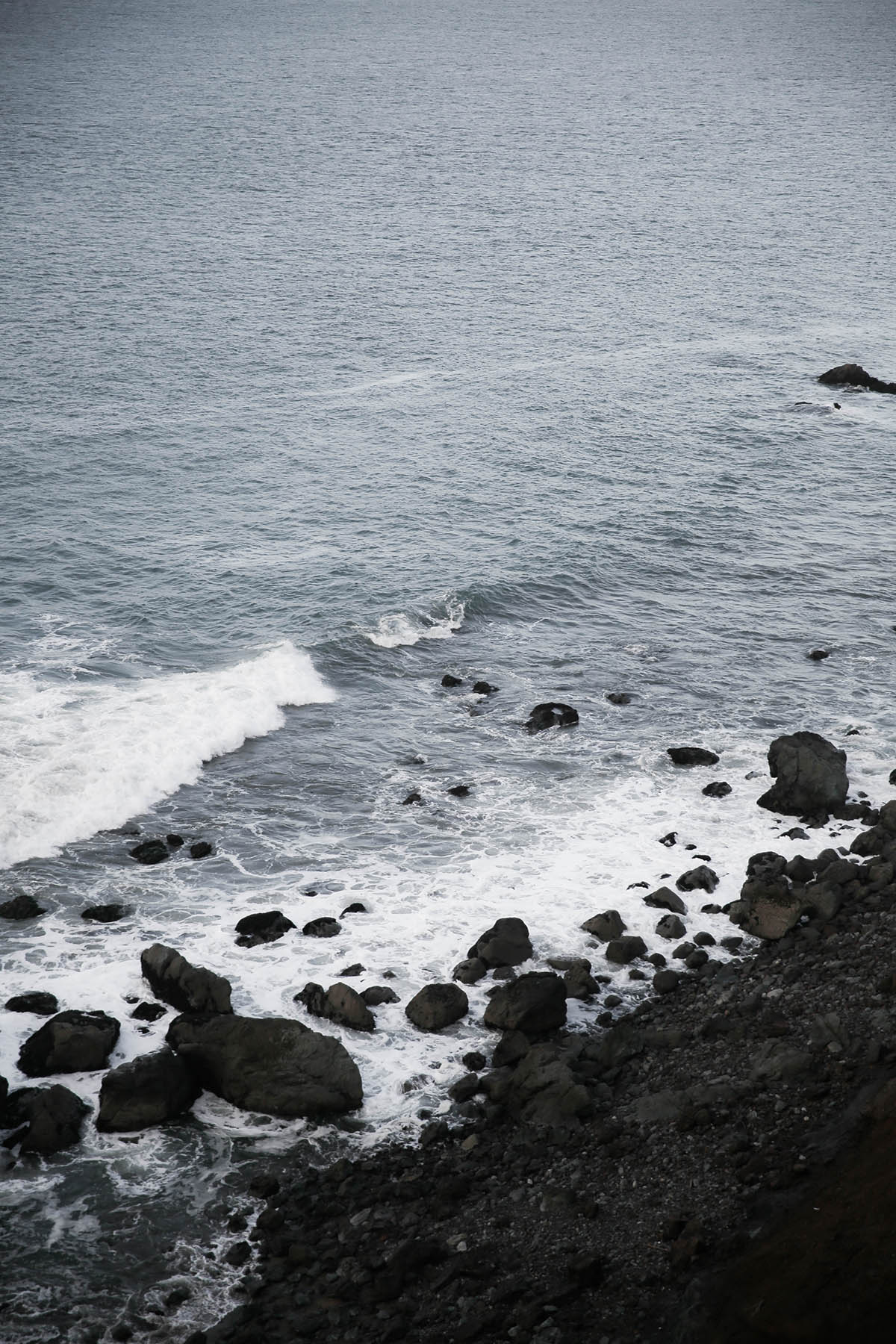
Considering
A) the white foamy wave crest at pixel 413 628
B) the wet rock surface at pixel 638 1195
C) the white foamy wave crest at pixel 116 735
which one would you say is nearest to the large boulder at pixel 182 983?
the wet rock surface at pixel 638 1195

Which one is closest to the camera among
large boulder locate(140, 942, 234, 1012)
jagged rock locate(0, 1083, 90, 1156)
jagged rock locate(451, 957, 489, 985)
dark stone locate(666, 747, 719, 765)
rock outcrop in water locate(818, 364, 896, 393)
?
jagged rock locate(0, 1083, 90, 1156)

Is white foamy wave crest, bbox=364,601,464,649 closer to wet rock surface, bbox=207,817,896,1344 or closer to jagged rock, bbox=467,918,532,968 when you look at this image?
jagged rock, bbox=467,918,532,968

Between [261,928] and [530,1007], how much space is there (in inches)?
251

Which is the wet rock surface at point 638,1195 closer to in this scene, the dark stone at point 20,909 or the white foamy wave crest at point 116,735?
the dark stone at point 20,909

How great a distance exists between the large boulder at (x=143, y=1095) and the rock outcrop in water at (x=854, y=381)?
62.1m

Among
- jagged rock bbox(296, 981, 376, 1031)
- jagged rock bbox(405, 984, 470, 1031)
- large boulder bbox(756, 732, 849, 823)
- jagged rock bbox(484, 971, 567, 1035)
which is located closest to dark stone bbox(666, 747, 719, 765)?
large boulder bbox(756, 732, 849, 823)

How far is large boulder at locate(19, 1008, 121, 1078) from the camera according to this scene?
19.5 m

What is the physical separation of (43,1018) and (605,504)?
36666mm

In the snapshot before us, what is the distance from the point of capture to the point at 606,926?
23.5 metres

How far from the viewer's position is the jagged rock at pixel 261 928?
77.1 feet

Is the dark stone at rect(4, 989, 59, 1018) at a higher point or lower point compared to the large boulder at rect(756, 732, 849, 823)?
lower

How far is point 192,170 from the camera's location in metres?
118

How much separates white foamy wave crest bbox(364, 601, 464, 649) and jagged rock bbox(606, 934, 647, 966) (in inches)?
715

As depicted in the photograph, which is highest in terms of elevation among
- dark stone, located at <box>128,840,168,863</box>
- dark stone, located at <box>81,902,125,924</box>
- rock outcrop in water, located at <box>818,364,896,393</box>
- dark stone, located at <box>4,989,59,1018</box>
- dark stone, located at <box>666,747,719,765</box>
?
rock outcrop in water, located at <box>818,364,896,393</box>
